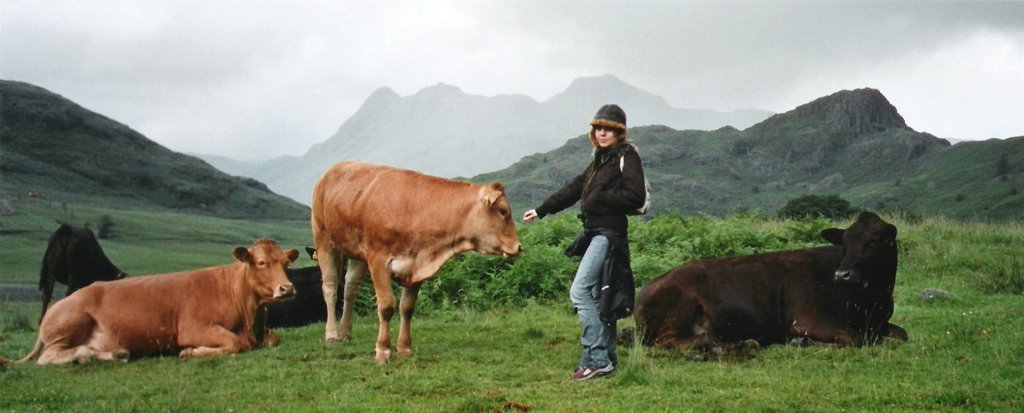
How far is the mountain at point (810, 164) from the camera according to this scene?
7600 cm

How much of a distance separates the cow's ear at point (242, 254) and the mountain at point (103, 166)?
8923 centimetres

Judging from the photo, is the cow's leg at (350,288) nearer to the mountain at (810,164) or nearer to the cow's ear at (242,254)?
the cow's ear at (242,254)

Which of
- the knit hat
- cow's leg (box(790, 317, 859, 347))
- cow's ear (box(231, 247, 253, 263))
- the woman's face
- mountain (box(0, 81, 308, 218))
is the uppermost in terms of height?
mountain (box(0, 81, 308, 218))

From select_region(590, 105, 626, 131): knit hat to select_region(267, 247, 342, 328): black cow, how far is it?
25.0 ft

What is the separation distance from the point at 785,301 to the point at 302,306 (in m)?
8.35

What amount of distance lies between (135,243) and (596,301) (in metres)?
57.6

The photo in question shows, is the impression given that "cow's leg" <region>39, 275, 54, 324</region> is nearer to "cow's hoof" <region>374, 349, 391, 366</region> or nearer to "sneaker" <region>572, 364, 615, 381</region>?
"cow's hoof" <region>374, 349, 391, 366</region>

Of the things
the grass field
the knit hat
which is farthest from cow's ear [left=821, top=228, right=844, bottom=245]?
the knit hat

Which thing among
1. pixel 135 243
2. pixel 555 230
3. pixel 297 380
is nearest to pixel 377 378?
pixel 297 380

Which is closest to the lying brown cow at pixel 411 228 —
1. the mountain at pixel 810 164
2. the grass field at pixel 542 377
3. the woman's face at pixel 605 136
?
the grass field at pixel 542 377

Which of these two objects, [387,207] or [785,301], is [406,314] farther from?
[785,301]

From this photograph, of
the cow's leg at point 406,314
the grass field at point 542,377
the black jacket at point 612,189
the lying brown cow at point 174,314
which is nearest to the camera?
the grass field at point 542,377

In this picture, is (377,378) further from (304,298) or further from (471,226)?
(304,298)

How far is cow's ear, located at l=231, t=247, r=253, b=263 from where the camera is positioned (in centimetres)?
1121
